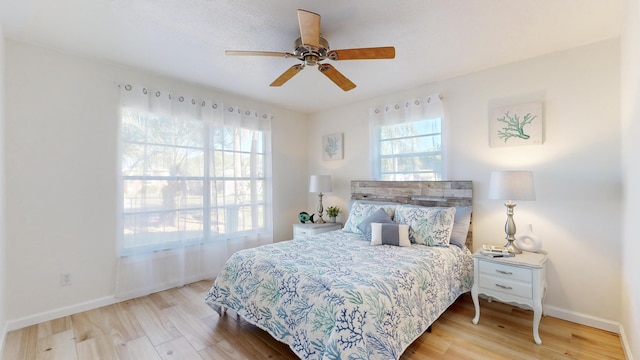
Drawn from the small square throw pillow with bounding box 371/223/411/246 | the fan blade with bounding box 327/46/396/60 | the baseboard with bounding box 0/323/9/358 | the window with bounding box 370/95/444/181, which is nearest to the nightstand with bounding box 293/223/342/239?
the window with bounding box 370/95/444/181

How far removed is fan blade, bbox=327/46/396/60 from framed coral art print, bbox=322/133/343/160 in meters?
2.29

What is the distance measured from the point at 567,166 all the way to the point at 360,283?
7.43 feet

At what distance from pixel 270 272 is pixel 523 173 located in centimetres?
229

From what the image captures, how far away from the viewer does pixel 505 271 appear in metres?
2.33

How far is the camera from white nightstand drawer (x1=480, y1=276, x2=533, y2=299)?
2.23m

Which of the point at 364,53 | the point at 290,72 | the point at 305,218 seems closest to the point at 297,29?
the point at 290,72

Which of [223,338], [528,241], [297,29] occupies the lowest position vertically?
[223,338]

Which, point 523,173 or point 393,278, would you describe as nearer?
point 393,278

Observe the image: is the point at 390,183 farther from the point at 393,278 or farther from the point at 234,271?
the point at 234,271

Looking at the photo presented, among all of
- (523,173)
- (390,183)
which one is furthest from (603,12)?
(390,183)

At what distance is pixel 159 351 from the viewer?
2.10 m

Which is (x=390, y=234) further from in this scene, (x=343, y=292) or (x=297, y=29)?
(x=297, y=29)

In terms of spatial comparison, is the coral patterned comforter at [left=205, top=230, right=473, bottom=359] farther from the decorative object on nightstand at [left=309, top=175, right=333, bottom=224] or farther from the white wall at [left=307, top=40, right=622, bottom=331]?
the decorative object on nightstand at [left=309, top=175, right=333, bottom=224]

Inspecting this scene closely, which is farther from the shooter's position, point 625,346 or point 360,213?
point 360,213
